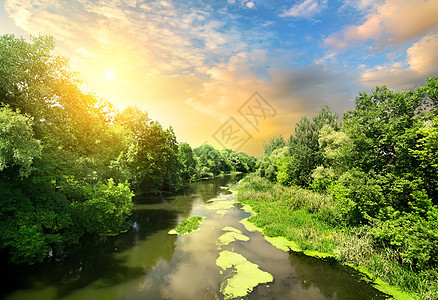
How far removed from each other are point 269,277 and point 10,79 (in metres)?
20.9

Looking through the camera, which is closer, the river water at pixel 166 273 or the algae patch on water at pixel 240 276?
the river water at pixel 166 273

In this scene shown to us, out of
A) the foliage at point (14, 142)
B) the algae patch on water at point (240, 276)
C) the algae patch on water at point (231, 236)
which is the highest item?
the foliage at point (14, 142)

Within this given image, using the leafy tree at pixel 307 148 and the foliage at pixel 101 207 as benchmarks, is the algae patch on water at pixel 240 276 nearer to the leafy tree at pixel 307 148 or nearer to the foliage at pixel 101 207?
the foliage at pixel 101 207

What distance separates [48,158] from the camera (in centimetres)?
1294

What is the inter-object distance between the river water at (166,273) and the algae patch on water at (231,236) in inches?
18.4

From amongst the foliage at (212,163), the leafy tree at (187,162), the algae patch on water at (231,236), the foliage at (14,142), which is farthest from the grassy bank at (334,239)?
the foliage at (212,163)

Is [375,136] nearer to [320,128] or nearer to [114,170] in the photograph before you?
[320,128]

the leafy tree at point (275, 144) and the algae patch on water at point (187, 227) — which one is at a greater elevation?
the leafy tree at point (275, 144)

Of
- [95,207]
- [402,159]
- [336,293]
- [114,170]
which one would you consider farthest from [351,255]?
[114,170]

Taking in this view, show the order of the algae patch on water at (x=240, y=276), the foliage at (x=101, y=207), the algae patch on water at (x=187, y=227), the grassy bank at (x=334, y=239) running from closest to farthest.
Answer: the grassy bank at (x=334, y=239), the algae patch on water at (x=240, y=276), the foliage at (x=101, y=207), the algae patch on water at (x=187, y=227)

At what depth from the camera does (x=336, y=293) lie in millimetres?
9938

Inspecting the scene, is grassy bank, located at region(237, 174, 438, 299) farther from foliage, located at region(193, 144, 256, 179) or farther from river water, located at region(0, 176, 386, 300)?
foliage, located at region(193, 144, 256, 179)

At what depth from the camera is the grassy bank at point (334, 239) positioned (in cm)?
973

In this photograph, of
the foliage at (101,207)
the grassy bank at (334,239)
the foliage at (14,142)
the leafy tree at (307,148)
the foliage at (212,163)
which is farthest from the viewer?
the foliage at (212,163)
